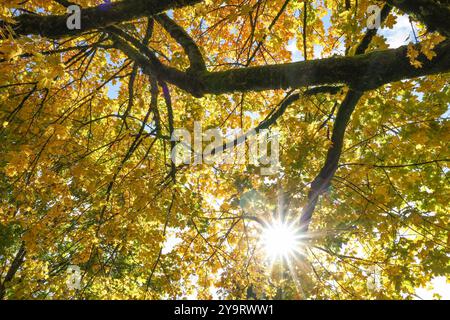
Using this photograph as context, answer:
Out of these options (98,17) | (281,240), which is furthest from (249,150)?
(98,17)

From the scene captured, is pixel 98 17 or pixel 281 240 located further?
pixel 281 240

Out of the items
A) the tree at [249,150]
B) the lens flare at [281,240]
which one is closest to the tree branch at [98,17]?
the tree at [249,150]

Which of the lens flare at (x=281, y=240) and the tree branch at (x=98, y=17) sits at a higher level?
the tree branch at (x=98, y=17)

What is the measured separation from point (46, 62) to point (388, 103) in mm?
3928

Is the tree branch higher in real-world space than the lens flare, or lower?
higher

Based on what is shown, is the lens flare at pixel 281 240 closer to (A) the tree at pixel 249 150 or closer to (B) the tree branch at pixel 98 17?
(A) the tree at pixel 249 150

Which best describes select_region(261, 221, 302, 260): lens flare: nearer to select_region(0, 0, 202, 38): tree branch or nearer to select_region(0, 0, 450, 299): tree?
select_region(0, 0, 450, 299): tree

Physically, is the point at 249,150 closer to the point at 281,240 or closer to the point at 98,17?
the point at 281,240

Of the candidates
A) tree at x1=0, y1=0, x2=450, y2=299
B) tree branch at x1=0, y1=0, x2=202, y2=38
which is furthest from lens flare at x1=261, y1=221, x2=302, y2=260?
tree branch at x1=0, y1=0, x2=202, y2=38

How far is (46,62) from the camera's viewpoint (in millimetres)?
2992

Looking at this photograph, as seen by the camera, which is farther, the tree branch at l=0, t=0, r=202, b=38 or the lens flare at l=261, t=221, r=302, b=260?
the lens flare at l=261, t=221, r=302, b=260

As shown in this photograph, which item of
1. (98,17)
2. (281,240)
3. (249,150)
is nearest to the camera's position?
(98,17)
